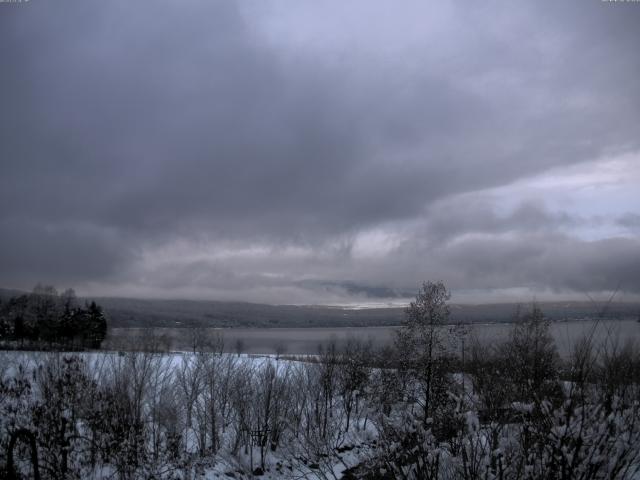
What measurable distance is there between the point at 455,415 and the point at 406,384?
114 ft

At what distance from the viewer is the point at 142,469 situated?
567 inches

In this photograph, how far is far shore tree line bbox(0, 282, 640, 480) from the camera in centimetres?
601

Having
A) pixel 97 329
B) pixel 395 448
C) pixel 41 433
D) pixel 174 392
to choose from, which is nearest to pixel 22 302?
pixel 97 329

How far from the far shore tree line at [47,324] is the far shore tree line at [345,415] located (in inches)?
1929

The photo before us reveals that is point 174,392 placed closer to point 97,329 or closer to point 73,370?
point 73,370

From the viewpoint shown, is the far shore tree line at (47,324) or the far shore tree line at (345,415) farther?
the far shore tree line at (47,324)

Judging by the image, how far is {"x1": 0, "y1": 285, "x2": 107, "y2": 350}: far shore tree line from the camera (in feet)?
253

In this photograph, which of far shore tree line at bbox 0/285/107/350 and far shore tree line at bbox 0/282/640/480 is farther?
far shore tree line at bbox 0/285/107/350

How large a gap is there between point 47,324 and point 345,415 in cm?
7470

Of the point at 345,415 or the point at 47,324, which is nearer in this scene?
the point at 345,415

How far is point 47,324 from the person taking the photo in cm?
8675

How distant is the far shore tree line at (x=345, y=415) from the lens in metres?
6.01

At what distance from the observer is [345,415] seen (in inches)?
1626

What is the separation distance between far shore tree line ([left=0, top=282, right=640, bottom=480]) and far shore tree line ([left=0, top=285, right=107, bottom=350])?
161ft
